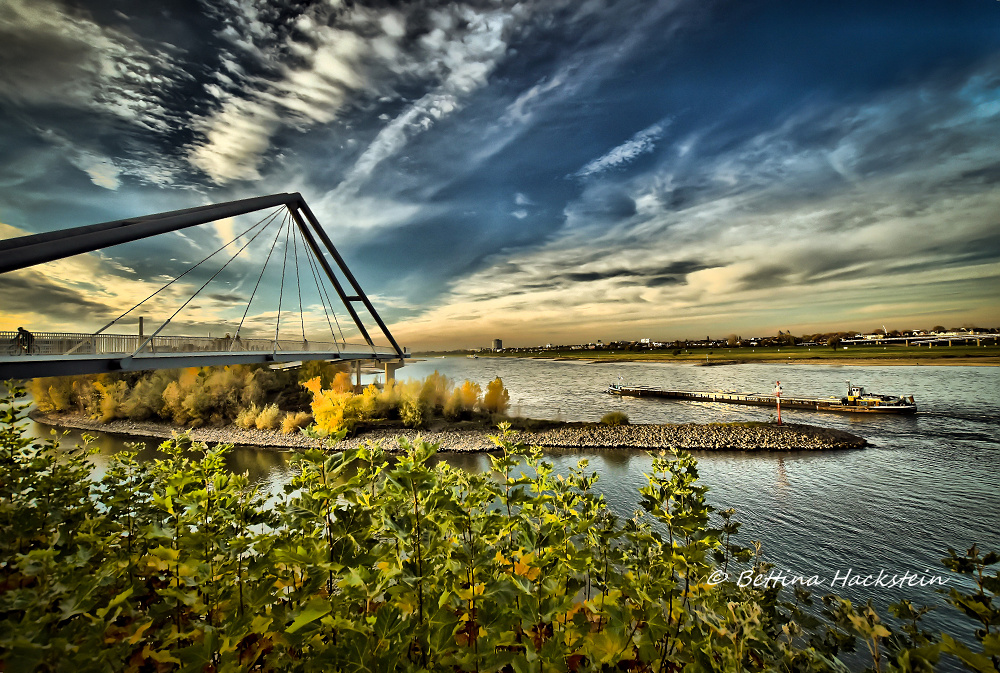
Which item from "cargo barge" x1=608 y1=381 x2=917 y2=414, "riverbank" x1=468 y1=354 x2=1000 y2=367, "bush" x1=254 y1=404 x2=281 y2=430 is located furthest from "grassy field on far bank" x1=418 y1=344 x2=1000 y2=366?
"bush" x1=254 y1=404 x2=281 y2=430

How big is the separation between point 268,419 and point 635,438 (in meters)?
27.3

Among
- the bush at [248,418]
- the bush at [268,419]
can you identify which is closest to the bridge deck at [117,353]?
the bush at [268,419]

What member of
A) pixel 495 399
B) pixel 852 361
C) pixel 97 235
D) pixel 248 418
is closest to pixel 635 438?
pixel 495 399

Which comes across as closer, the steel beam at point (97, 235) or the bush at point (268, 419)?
the steel beam at point (97, 235)

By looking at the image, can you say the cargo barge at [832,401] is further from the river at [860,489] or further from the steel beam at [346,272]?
the steel beam at [346,272]

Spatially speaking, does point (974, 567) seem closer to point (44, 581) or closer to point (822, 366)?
point (44, 581)

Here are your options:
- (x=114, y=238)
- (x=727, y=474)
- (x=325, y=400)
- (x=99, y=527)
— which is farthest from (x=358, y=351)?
(x=99, y=527)

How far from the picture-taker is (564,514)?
6.92 ft

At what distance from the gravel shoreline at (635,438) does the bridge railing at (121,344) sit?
6.91 meters

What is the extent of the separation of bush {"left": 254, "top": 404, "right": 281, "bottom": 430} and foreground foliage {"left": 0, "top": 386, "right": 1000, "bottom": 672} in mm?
33196

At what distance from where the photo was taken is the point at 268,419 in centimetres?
3094

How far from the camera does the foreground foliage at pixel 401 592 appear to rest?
1.21 m

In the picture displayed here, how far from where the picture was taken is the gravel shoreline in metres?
24.8

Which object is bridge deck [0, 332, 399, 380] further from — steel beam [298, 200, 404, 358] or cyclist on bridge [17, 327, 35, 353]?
steel beam [298, 200, 404, 358]
